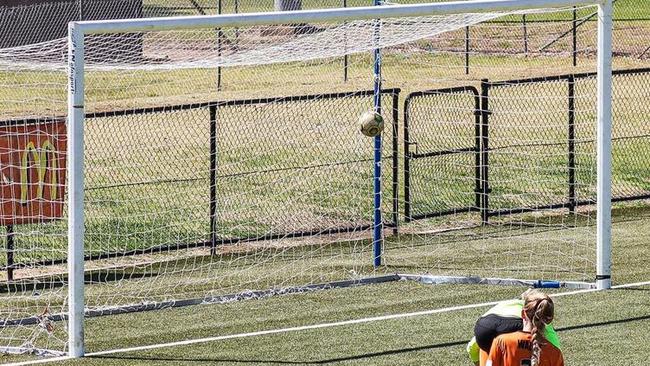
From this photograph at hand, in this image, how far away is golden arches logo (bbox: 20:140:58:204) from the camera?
551 inches

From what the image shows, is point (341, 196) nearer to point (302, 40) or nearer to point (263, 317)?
point (302, 40)

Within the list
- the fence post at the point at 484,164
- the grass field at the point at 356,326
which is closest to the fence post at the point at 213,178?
the grass field at the point at 356,326

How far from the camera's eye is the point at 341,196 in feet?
57.9

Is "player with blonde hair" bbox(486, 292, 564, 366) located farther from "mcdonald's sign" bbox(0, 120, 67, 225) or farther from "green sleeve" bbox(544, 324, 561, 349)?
"mcdonald's sign" bbox(0, 120, 67, 225)

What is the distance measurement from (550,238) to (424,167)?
266 cm

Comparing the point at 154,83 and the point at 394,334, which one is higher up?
the point at 154,83

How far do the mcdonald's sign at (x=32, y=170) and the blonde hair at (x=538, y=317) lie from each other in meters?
6.35

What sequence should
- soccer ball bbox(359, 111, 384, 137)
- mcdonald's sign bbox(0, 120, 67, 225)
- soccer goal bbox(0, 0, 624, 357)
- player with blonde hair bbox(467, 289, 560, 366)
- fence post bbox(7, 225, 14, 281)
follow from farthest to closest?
1. fence post bbox(7, 225, 14, 281)
2. soccer ball bbox(359, 111, 384, 137)
3. mcdonald's sign bbox(0, 120, 67, 225)
4. soccer goal bbox(0, 0, 624, 357)
5. player with blonde hair bbox(467, 289, 560, 366)

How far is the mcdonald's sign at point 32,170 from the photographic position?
14000 mm

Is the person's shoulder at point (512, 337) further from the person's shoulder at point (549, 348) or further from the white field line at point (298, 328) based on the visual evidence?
the white field line at point (298, 328)

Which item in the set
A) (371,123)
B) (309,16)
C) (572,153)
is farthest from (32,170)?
(572,153)

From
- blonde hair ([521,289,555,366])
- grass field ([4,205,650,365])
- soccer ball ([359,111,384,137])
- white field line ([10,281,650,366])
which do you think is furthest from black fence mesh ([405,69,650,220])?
blonde hair ([521,289,555,366])

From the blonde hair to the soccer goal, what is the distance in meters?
4.45

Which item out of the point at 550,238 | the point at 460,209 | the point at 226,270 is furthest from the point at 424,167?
the point at 226,270
